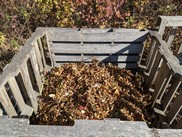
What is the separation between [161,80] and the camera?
3.06 m

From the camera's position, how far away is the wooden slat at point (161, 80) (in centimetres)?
290

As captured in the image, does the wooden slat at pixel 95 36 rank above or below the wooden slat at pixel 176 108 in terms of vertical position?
above

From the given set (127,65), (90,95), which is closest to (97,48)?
(127,65)

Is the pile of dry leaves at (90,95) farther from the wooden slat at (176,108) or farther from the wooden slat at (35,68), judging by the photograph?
Answer: the wooden slat at (176,108)

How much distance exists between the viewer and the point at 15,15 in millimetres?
5344

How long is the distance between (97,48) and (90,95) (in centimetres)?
93

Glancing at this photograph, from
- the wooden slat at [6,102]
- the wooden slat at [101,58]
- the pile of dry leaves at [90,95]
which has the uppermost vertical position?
the wooden slat at [6,102]

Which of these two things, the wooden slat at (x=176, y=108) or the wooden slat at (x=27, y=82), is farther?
the wooden slat at (x=27, y=82)

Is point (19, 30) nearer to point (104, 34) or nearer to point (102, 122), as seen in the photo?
point (104, 34)

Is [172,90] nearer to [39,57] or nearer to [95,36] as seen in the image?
[95,36]

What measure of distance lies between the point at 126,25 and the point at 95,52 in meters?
1.71

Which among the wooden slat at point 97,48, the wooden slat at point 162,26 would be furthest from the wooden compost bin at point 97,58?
the wooden slat at point 162,26

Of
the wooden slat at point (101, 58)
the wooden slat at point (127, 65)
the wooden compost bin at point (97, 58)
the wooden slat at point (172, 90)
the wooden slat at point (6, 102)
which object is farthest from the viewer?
the wooden slat at point (127, 65)

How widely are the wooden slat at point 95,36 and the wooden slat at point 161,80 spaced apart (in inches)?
31.1
